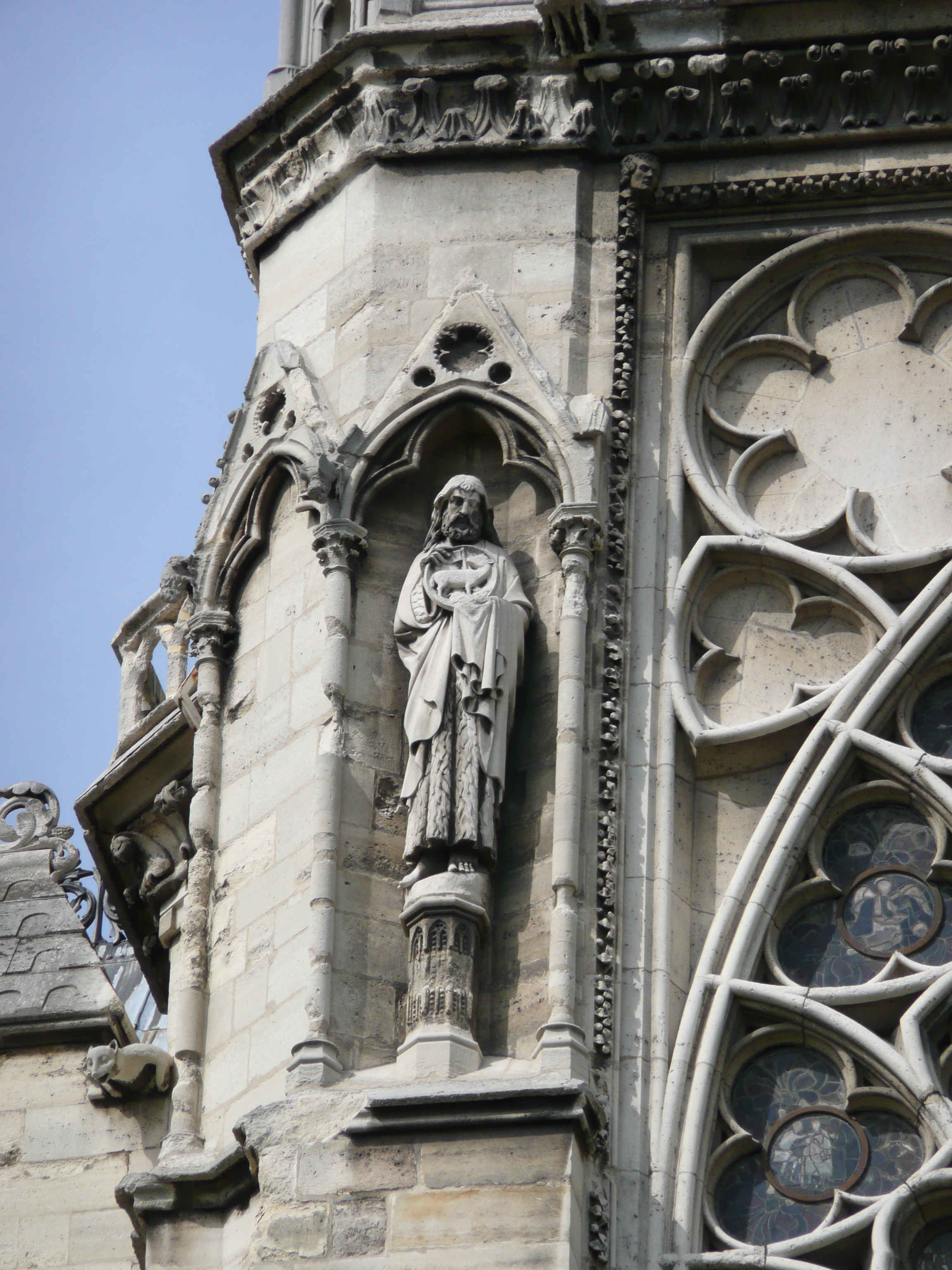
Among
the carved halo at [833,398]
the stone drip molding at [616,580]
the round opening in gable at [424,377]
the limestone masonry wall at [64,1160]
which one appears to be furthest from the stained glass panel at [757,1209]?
the round opening in gable at [424,377]

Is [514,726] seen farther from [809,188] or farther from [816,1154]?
[809,188]

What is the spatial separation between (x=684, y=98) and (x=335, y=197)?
175cm

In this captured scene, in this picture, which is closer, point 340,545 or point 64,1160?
point 340,545

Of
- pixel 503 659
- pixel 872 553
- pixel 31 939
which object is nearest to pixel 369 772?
pixel 503 659

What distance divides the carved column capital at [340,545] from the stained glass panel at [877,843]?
7.85 feet

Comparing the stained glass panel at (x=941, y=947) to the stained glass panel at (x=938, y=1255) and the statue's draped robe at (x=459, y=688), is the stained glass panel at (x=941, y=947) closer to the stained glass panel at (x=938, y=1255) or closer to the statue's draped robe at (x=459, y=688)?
the stained glass panel at (x=938, y=1255)

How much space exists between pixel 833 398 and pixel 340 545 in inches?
101

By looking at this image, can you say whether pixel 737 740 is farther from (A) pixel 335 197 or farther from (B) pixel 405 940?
(A) pixel 335 197

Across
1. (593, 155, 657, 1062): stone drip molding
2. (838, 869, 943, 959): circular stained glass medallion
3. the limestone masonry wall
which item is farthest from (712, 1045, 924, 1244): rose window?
the limestone masonry wall

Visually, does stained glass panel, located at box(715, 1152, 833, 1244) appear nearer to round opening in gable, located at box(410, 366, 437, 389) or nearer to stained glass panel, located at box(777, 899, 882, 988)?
stained glass panel, located at box(777, 899, 882, 988)

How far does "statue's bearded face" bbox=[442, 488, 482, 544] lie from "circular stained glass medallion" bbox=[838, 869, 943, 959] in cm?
224

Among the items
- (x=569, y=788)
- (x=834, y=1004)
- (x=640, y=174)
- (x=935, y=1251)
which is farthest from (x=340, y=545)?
(x=935, y=1251)

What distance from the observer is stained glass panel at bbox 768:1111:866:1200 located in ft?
40.3

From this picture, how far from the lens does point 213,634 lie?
548 inches
